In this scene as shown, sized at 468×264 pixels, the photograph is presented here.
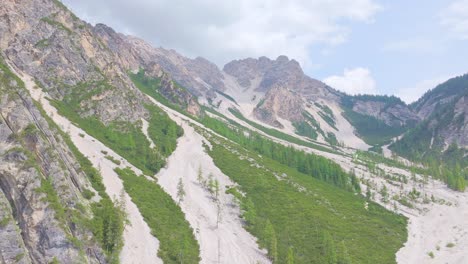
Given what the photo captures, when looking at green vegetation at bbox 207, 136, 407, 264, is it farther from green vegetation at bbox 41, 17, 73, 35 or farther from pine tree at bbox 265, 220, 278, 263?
green vegetation at bbox 41, 17, 73, 35

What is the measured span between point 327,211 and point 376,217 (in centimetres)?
2261

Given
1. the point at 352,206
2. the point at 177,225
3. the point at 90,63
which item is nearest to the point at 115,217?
the point at 177,225

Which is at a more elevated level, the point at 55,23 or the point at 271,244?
the point at 55,23

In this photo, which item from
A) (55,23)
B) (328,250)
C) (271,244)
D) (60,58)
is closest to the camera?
(271,244)

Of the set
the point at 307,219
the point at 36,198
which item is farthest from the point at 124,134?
the point at 36,198

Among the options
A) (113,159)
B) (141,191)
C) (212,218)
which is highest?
(113,159)

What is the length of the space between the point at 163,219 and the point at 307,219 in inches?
1792

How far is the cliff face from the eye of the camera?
5278 centimetres

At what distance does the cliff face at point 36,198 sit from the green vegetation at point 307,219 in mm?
44383

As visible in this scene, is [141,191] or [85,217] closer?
[85,217]

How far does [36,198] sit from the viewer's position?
58.3m

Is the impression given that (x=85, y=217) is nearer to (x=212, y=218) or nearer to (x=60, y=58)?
(x=212, y=218)

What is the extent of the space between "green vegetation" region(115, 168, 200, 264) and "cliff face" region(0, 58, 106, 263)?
1677 centimetres

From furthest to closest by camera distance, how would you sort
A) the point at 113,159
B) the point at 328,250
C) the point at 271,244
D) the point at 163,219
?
the point at 113,159
the point at 163,219
the point at 328,250
the point at 271,244
